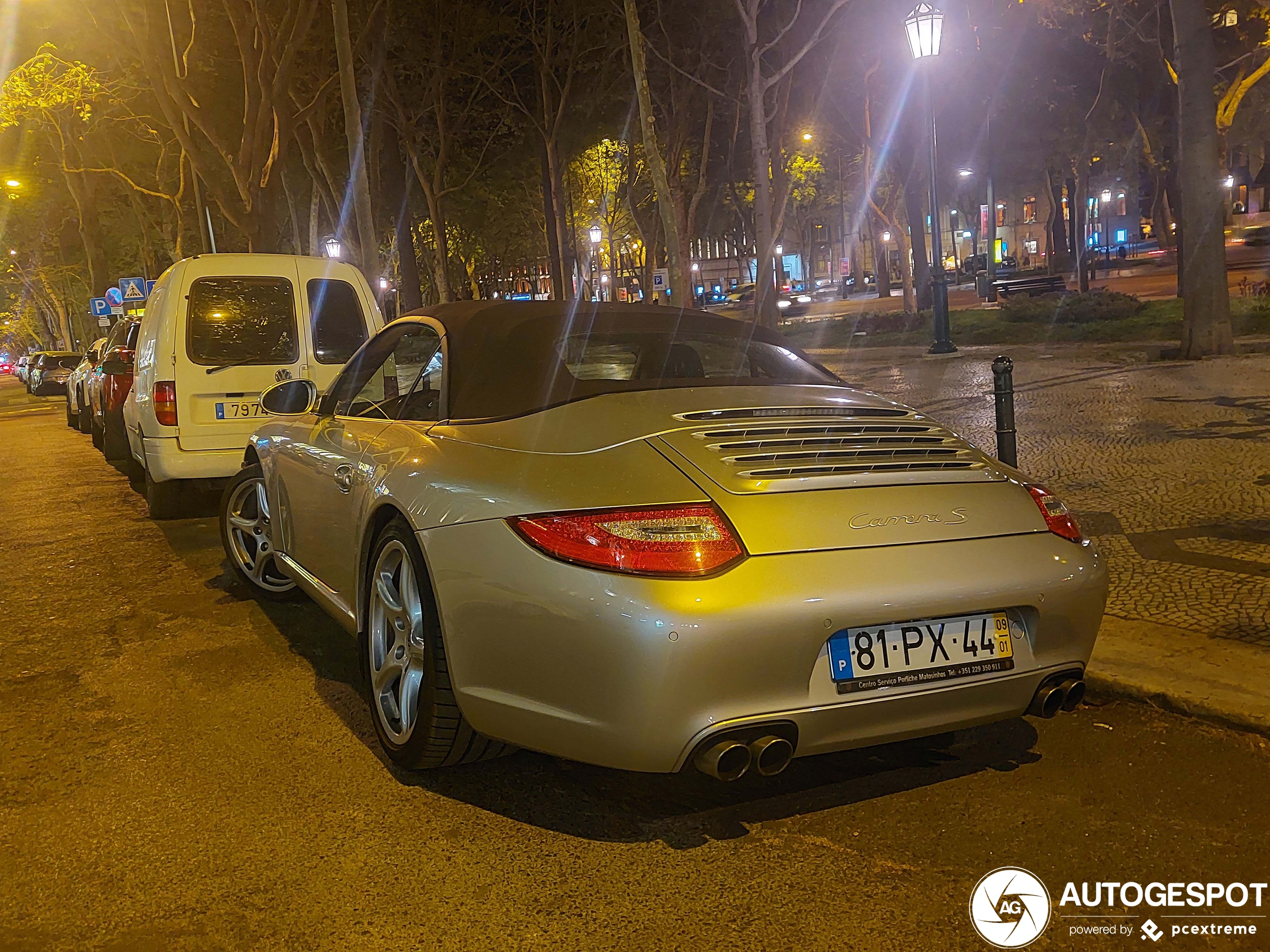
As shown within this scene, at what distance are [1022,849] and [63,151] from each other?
37.8 m

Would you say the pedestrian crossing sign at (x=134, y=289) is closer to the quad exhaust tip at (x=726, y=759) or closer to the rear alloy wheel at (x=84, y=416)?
the rear alloy wheel at (x=84, y=416)

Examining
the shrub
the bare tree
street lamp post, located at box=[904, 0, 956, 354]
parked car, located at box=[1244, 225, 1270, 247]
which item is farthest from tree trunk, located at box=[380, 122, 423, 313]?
parked car, located at box=[1244, 225, 1270, 247]

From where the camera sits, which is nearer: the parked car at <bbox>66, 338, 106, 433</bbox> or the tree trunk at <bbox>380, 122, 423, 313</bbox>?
the parked car at <bbox>66, 338, 106, 433</bbox>

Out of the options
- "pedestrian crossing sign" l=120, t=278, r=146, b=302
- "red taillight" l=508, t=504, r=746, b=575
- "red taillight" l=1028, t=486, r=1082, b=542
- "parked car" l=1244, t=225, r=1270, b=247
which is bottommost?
"red taillight" l=1028, t=486, r=1082, b=542

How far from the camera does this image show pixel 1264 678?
12.8 ft

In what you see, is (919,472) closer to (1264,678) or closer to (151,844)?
(1264,678)

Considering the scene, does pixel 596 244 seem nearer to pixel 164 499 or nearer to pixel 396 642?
pixel 164 499

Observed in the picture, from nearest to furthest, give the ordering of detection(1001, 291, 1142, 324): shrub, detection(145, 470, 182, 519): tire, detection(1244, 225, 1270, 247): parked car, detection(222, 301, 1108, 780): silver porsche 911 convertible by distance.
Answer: detection(222, 301, 1108, 780): silver porsche 911 convertible → detection(145, 470, 182, 519): tire → detection(1001, 291, 1142, 324): shrub → detection(1244, 225, 1270, 247): parked car

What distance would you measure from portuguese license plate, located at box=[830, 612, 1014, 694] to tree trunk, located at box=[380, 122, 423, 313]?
25.3 m

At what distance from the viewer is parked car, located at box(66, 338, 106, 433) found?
17344 millimetres

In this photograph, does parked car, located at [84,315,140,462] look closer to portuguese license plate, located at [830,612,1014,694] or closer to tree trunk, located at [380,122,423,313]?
portuguese license plate, located at [830,612,1014,694]

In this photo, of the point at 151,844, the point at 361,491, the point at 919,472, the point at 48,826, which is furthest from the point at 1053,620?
the point at 48,826

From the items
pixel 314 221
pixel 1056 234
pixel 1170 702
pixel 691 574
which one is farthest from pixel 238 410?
pixel 1056 234

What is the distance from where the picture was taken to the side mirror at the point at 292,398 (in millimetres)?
5348
